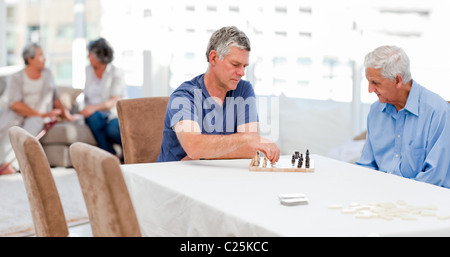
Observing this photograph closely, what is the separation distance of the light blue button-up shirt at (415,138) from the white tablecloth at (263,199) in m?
0.31

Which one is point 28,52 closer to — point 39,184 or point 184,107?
point 184,107

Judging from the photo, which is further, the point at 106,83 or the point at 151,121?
the point at 106,83

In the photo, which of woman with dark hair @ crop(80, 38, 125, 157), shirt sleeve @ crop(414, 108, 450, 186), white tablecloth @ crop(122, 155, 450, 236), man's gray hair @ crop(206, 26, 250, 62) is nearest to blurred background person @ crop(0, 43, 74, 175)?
woman with dark hair @ crop(80, 38, 125, 157)

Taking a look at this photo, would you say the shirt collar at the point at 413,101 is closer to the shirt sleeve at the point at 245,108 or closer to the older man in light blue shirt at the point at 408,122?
the older man in light blue shirt at the point at 408,122

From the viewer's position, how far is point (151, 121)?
2.79m

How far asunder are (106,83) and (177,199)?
4.28 meters

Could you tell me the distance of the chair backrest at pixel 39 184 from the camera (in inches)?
67.6

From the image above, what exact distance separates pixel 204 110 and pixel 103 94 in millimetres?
3529

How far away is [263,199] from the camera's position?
1.68m

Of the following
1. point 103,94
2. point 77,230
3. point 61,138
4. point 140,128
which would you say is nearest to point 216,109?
point 140,128

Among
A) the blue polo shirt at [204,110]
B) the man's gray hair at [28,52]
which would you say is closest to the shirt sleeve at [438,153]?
the blue polo shirt at [204,110]

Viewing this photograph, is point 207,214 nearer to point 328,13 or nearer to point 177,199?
point 177,199

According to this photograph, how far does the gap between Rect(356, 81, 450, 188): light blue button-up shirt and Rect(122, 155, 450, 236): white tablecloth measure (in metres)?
0.31
